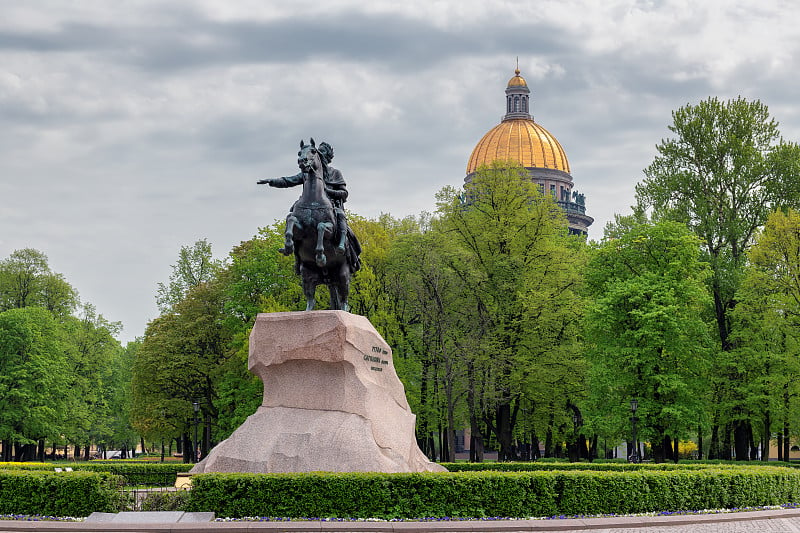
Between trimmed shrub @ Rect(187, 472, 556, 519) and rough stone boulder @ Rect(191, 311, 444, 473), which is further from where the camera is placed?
rough stone boulder @ Rect(191, 311, 444, 473)

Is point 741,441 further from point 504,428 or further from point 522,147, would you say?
point 522,147

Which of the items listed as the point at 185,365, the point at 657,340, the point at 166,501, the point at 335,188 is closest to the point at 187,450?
the point at 185,365

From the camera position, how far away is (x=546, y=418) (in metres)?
45.2

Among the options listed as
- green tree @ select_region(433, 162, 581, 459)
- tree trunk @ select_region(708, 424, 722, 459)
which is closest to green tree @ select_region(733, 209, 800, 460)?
green tree @ select_region(433, 162, 581, 459)

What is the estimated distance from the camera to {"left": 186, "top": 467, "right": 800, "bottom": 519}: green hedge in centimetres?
1677

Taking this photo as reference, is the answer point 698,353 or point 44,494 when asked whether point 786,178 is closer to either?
point 698,353

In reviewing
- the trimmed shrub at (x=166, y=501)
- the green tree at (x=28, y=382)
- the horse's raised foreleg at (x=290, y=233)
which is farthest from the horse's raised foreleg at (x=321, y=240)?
the green tree at (x=28, y=382)

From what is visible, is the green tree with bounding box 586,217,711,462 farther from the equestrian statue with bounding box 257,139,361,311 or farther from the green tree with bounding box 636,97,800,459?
the equestrian statue with bounding box 257,139,361,311

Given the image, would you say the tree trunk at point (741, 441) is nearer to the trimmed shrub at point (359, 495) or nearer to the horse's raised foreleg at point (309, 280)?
the horse's raised foreleg at point (309, 280)

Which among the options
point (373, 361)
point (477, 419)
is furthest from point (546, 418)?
point (373, 361)

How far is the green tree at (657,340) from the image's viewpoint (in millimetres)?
38531

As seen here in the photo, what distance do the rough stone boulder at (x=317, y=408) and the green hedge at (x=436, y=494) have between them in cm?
223

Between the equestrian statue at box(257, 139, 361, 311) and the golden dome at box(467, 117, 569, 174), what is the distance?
3382 inches

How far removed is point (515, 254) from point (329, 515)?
87.3 ft
